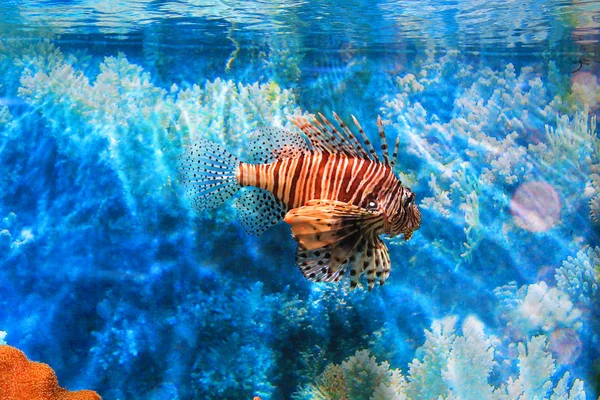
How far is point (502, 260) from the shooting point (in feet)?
15.2

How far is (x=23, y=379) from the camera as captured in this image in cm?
296

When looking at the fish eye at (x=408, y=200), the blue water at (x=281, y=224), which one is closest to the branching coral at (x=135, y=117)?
the blue water at (x=281, y=224)

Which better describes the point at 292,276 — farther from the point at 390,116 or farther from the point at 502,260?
the point at 502,260

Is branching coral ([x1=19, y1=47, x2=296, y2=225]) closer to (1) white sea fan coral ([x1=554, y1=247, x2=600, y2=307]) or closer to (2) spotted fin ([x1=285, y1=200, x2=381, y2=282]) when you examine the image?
(2) spotted fin ([x1=285, y1=200, x2=381, y2=282])

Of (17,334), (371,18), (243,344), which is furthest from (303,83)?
(17,334)

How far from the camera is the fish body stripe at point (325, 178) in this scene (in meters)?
→ 2.66

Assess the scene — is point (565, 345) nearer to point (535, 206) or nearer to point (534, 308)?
point (534, 308)

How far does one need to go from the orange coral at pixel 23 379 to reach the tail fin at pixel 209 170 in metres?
1.55

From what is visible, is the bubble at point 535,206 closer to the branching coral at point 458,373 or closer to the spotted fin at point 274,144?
the branching coral at point 458,373

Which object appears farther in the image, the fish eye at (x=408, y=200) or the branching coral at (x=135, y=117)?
the branching coral at (x=135, y=117)

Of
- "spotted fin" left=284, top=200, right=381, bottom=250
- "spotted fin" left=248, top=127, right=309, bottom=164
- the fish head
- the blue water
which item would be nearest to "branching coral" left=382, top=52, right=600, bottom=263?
the blue water

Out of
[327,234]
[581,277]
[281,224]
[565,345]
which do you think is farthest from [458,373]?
[327,234]

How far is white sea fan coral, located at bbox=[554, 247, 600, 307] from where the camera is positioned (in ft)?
15.7

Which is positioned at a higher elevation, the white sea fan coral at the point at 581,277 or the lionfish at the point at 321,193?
the lionfish at the point at 321,193
